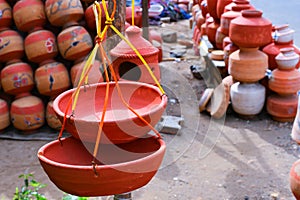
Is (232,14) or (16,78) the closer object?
(16,78)

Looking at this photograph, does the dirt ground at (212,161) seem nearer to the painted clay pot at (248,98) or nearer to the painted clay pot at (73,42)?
the painted clay pot at (248,98)

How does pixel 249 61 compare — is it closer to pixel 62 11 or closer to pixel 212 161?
pixel 212 161

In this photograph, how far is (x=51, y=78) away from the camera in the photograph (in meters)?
4.36

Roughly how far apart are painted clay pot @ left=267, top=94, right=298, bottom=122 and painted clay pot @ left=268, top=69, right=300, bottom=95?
0.26 feet

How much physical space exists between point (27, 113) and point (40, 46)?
2.40ft

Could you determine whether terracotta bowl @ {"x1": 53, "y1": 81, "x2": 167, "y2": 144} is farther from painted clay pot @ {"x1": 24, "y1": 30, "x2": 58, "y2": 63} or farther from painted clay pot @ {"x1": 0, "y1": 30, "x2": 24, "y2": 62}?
painted clay pot @ {"x1": 0, "y1": 30, "x2": 24, "y2": 62}

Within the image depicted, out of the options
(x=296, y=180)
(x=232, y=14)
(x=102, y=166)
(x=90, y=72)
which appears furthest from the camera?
(x=232, y=14)

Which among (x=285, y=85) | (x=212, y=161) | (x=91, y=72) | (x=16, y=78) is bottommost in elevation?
(x=212, y=161)

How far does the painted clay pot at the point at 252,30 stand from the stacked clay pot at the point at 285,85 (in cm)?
27

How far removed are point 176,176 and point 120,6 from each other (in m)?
1.59

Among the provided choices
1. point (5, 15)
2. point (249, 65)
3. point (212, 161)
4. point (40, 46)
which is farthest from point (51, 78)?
point (249, 65)

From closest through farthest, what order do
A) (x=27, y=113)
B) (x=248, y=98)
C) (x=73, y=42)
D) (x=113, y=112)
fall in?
(x=113, y=112) < (x=73, y=42) < (x=27, y=113) < (x=248, y=98)

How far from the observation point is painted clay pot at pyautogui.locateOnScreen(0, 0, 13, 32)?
4336 mm

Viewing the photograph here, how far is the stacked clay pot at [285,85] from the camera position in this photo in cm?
455
